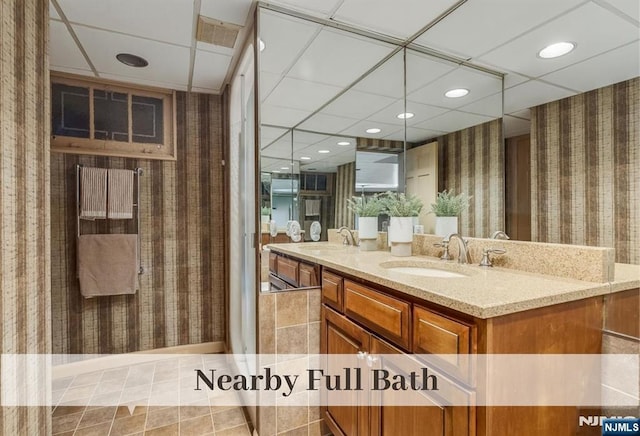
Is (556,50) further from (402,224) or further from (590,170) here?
(402,224)

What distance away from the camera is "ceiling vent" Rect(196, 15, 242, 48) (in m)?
1.77

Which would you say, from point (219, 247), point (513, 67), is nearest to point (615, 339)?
point (513, 67)

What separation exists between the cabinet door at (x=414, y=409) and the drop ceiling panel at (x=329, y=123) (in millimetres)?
1323

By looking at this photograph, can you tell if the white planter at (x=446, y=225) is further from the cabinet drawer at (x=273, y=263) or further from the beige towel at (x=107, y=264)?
the beige towel at (x=107, y=264)

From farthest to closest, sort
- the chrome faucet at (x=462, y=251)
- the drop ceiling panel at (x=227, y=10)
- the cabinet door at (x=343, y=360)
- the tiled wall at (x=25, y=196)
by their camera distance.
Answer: the drop ceiling panel at (x=227, y=10) < the chrome faucet at (x=462, y=251) < the cabinet door at (x=343, y=360) < the tiled wall at (x=25, y=196)

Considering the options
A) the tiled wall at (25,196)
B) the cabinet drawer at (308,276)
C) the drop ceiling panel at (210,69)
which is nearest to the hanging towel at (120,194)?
the drop ceiling panel at (210,69)

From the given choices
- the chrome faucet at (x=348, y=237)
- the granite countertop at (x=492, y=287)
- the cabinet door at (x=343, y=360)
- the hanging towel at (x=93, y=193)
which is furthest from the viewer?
the hanging towel at (x=93, y=193)

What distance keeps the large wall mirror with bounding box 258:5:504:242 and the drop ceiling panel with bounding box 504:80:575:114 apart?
6cm

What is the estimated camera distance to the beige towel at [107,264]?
241 cm

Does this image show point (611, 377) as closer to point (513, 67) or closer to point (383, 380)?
point (383, 380)

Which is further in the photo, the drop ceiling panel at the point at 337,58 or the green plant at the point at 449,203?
the drop ceiling panel at the point at 337,58

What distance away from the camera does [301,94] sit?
6.32 ft

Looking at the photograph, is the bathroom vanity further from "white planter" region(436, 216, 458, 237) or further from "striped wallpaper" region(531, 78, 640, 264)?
"white planter" region(436, 216, 458, 237)

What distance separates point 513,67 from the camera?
1.38 metres
